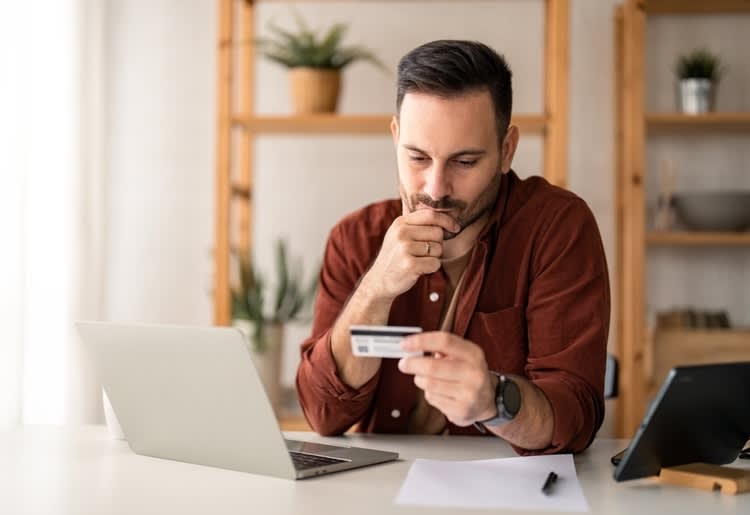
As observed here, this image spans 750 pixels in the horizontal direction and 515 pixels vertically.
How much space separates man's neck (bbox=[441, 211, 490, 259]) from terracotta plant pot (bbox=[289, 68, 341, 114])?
1319 millimetres

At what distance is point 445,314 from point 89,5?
6.07ft

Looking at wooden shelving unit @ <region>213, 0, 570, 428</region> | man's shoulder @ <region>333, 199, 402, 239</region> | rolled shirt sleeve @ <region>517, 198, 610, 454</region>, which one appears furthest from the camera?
wooden shelving unit @ <region>213, 0, 570, 428</region>

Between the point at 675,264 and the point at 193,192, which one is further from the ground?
the point at 193,192

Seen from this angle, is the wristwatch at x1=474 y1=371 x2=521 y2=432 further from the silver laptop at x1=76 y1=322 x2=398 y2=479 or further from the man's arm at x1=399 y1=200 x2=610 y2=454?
the silver laptop at x1=76 y1=322 x2=398 y2=479

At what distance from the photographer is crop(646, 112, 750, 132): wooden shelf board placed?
310 cm

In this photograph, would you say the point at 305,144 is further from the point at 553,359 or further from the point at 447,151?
the point at 553,359

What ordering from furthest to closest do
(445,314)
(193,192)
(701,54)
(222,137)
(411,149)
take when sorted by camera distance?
(193,192) < (701,54) < (222,137) < (445,314) < (411,149)

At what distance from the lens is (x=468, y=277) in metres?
1.79

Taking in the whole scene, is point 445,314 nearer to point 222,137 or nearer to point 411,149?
point 411,149

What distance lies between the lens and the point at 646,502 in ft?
3.67

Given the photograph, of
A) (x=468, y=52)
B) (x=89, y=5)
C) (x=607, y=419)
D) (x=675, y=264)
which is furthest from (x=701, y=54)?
(x=89, y=5)

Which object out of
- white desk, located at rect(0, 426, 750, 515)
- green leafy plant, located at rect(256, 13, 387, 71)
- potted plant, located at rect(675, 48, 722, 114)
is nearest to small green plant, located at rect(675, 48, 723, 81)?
potted plant, located at rect(675, 48, 722, 114)

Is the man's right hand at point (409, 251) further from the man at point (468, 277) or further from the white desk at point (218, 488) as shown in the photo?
the white desk at point (218, 488)

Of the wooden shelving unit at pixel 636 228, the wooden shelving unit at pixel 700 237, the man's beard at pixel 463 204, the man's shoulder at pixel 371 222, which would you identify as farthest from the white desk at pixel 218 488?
the wooden shelving unit at pixel 700 237
